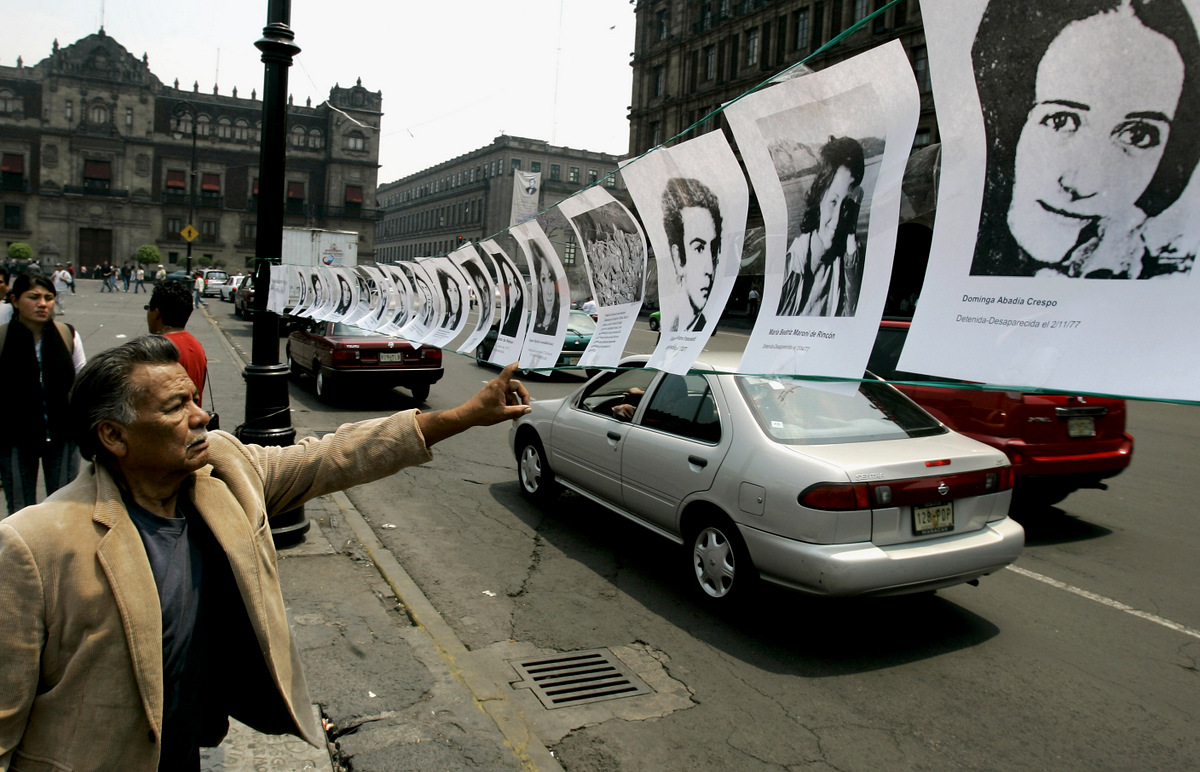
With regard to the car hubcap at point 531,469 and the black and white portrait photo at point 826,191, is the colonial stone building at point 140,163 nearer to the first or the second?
the car hubcap at point 531,469

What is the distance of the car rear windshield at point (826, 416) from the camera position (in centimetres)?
484

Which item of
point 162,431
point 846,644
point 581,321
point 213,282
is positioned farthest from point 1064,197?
point 213,282

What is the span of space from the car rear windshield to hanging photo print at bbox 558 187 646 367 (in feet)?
6.74

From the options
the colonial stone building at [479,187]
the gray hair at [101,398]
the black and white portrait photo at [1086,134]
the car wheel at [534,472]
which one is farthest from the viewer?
the colonial stone building at [479,187]

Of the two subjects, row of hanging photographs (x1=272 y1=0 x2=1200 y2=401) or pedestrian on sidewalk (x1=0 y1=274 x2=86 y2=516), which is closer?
row of hanging photographs (x1=272 y1=0 x2=1200 y2=401)

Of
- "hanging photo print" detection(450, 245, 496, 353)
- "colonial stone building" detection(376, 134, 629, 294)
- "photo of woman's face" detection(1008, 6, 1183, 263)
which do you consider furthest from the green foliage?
"photo of woman's face" detection(1008, 6, 1183, 263)

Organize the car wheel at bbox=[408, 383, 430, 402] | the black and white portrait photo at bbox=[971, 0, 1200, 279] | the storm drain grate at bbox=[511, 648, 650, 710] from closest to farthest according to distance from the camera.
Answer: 1. the black and white portrait photo at bbox=[971, 0, 1200, 279]
2. the storm drain grate at bbox=[511, 648, 650, 710]
3. the car wheel at bbox=[408, 383, 430, 402]

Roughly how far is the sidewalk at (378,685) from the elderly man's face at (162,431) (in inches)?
71.8

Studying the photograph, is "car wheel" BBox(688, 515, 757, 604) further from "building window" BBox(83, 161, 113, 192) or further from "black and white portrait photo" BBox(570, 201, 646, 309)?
"building window" BBox(83, 161, 113, 192)

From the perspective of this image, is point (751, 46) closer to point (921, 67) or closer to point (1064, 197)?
point (921, 67)

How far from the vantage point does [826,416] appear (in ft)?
16.4

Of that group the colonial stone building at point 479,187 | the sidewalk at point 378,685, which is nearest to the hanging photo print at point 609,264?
the sidewalk at point 378,685

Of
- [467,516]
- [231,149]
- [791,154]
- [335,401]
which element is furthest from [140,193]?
[791,154]

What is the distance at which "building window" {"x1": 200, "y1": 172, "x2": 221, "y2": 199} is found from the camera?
7850 cm
